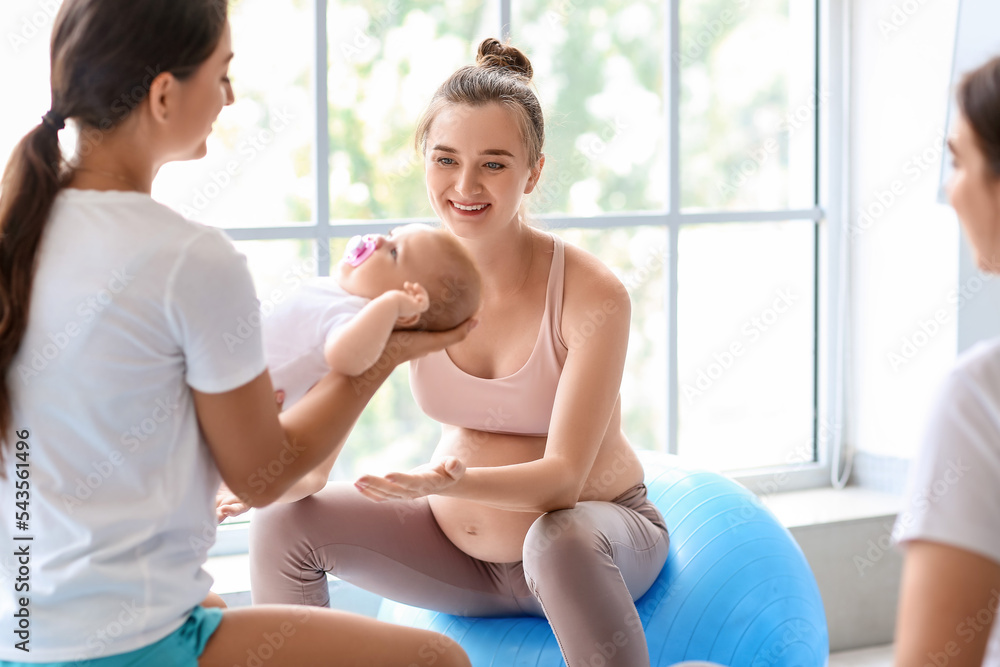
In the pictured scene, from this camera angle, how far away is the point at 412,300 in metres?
1.56

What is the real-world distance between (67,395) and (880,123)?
2892 mm

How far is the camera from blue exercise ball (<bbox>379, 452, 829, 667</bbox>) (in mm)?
1922

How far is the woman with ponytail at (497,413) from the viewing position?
1.94 meters

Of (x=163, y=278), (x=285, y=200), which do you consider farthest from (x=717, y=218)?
(x=163, y=278)

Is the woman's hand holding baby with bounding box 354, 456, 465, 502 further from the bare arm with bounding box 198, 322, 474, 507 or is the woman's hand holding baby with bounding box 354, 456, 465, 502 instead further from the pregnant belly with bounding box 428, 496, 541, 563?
the pregnant belly with bounding box 428, 496, 541, 563

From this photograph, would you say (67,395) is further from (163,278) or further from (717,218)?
(717,218)

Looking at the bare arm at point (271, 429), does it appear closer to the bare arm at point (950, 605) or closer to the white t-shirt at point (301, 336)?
the white t-shirt at point (301, 336)

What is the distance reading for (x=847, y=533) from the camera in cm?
316

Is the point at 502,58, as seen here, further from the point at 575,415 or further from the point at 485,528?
the point at 485,528
